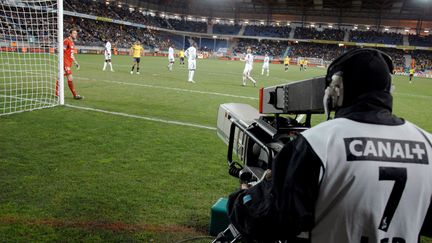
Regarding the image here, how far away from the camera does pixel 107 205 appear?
437 cm

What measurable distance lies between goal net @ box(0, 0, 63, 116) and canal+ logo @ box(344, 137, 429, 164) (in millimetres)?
9104

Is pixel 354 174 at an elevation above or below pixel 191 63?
below

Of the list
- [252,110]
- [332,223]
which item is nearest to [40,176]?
[252,110]

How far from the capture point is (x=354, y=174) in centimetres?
153

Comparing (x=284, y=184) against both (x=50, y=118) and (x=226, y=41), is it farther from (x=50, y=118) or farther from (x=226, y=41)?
(x=226, y=41)

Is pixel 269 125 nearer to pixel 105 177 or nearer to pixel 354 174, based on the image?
pixel 354 174

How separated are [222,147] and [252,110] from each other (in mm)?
3795

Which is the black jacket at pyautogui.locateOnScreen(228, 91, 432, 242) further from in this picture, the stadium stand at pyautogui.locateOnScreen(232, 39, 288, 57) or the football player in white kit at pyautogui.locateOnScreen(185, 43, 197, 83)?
the stadium stand at pyautogui.locateOnScreen(232, 39, 288, 57)

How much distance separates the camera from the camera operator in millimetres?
1537

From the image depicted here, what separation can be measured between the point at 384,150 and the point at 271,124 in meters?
1.12

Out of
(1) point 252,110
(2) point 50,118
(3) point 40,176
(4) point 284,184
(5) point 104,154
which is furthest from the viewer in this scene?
(2) point 50,118

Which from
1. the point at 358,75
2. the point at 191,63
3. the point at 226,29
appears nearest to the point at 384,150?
the point at 358,75

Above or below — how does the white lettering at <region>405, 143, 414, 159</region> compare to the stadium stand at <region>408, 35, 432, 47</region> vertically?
below

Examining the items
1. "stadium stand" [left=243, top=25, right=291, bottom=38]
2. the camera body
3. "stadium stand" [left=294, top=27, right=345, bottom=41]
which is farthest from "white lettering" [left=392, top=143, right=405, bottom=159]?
"stadium stand" [left=243, top=25, right=291, bottom=38]
